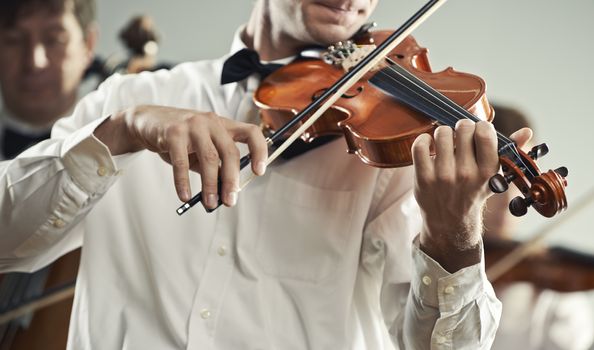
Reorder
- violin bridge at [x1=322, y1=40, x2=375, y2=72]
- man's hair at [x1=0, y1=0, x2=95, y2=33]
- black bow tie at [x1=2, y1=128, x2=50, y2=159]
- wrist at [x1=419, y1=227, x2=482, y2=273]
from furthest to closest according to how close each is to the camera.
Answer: man's hair at [x1=0, y1=0, x2=95, y2=33] < black bow tie at [x1=2, y1=128, x2=50, y2=159] < violin bridge at [x1=322, y1=40, x2=375, y2=72] < wrist at [x1=419, y1=227, x2=482, y2=273]

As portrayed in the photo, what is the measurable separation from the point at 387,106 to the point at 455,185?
0.67 ft

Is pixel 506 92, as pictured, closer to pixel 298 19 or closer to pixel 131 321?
pixel 298 19

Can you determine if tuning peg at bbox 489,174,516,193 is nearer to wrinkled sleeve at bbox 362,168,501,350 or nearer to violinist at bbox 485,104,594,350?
wrinkled sleeve at bbox 362,168,501,350

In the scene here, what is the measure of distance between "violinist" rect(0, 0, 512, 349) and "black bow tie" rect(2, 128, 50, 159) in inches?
47.5

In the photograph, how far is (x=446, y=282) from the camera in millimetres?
910

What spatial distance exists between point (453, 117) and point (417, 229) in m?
0.25

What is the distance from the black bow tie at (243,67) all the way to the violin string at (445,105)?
0.20 meters

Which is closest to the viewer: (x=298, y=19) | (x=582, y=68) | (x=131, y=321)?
(x=131, y=321)

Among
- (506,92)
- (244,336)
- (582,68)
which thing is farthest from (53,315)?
(582,68)

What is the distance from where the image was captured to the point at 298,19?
1.19 m

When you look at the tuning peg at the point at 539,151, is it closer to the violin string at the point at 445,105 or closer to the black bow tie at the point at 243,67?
the violin string at the point at 445,105

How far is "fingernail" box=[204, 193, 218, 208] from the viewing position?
31.6 inches

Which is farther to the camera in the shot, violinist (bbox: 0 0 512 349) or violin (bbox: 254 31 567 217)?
violinist (bbox: 0 0 512 349)

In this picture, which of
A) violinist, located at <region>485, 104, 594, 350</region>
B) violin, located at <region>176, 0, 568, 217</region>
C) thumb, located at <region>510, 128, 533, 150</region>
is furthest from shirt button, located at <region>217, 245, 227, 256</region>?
violinist, located at <region>485, 104, 594, 350</region>
